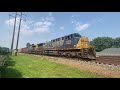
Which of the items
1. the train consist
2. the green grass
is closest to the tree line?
the train consist

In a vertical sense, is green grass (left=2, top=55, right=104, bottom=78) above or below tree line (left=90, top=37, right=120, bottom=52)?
below

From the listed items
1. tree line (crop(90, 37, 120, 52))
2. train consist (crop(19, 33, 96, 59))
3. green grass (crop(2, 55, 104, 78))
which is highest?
tree line (crop(90, 37, 120, 52))

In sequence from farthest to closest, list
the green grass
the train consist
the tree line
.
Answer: the tree line
the train consist
the green grass

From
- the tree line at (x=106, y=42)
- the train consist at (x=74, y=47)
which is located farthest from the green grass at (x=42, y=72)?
the tree line at (x=106, y=42)

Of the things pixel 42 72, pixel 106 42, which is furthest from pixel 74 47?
pixel 106 42

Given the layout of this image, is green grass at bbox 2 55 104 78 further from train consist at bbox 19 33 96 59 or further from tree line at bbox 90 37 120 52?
tree line at bbox 90 37 120 52

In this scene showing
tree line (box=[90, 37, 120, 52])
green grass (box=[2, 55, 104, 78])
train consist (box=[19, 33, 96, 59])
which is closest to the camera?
green grass (box=[2, 55, 104, 78])

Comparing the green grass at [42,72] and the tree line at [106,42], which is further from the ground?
the tree line at [106,42]

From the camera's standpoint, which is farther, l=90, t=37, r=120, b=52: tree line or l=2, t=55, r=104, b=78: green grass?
l=90, t=37, r=120, b=52: tree line

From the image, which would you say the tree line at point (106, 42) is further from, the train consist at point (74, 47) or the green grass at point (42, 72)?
the green grass at point (42, 72)
